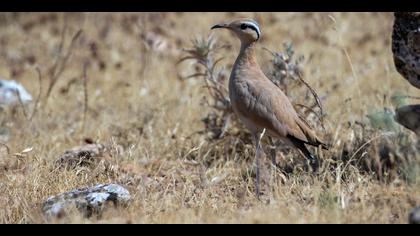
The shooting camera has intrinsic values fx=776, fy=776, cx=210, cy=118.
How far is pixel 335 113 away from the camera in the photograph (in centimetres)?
716

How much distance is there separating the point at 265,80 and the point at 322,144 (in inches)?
25.1

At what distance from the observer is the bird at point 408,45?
5.56 meters

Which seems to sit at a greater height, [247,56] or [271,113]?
[247,56]

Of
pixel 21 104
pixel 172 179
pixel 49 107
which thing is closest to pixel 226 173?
pixel 172 179

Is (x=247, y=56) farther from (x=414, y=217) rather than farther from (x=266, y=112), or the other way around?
(x=414, y=217)

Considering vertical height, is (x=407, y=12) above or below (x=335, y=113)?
above

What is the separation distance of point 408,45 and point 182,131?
242 centimetres

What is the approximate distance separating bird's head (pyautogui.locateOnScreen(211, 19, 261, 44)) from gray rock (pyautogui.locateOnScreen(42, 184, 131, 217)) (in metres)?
1.67

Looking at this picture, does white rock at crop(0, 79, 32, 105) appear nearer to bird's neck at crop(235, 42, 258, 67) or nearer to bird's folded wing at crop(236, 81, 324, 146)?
bird's neck at crop(235, 42, 258, 67)

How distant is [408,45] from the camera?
18.4ft

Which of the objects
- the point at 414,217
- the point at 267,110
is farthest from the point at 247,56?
the point at 414,217

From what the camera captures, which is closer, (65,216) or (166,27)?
(65,216)
